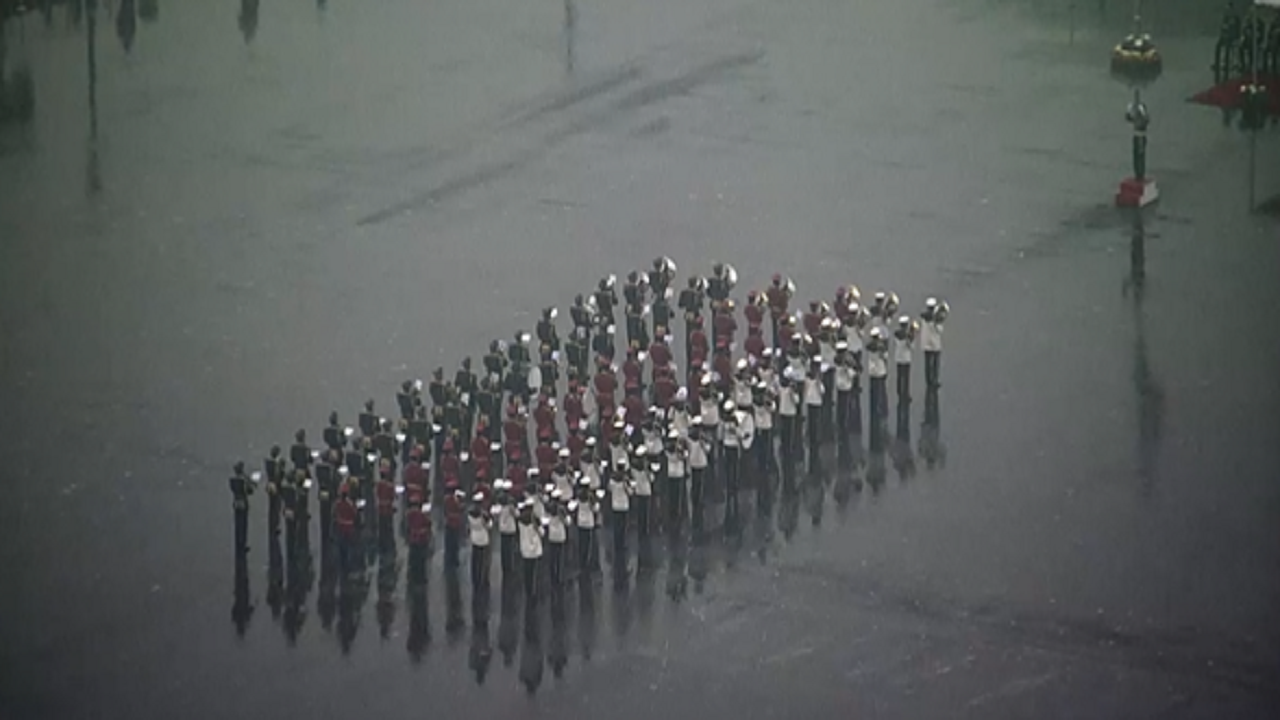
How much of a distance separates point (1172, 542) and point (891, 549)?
3411mm

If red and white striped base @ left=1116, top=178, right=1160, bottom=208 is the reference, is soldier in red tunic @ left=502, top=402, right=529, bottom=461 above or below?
below

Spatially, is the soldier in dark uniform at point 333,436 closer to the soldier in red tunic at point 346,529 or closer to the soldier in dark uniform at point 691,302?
the soldier in red tunic at point 346,529

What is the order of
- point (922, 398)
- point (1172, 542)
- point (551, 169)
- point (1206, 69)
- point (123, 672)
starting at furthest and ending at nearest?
point (1206, 69), point (551, 169), point (922, 398), point (1172, 542), point (123, 672)

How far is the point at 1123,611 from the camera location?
42812 millimetres

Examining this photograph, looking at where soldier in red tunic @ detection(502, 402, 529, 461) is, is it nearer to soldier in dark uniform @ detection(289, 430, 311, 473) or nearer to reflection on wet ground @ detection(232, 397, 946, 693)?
reflection on wet ground @ detection(232, 397, 946, 693)

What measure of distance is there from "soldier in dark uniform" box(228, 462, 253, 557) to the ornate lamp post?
17.3 meters

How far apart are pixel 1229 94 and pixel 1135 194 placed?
19.0ft

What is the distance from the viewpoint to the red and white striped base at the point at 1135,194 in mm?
56750

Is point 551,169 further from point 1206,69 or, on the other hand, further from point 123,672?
point 123,672

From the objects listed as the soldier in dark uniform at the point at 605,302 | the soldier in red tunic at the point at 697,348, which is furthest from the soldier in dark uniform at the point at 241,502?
the soldier in red tunic at the point at 697,348

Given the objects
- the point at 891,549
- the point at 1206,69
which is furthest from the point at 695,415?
the point at 1206,69

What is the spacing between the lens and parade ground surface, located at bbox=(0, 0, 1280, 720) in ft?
138

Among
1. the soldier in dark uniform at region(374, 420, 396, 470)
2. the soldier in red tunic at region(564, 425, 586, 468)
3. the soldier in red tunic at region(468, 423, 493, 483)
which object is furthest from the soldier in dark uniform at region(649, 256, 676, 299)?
the soldier in dark uniform at region(374, 420, 396, 470)

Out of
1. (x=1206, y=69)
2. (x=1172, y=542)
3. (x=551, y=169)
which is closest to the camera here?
(x=1172, y=542)
